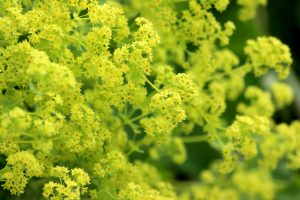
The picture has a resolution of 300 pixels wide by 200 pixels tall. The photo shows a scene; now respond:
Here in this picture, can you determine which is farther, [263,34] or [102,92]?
[263,34]

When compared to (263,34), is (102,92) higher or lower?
lower

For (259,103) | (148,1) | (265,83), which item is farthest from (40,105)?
(265,83)

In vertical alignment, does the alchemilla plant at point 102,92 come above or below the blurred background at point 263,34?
below

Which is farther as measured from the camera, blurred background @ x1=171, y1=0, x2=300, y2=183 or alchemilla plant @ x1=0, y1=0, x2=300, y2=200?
blurred background @ x1=171, y1=0, x2=300, y2=183

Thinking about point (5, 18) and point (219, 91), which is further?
point (219, 91)

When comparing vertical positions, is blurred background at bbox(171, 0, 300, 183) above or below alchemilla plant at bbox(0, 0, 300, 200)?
above

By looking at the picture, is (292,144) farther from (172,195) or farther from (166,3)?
(166,3)

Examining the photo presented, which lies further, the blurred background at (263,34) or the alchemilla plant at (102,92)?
the blurred background at (263,34)

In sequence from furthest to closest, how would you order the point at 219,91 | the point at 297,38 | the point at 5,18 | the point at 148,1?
the point at 297,38
the point at 219,91
the point at 148,1
the point at 5,18
